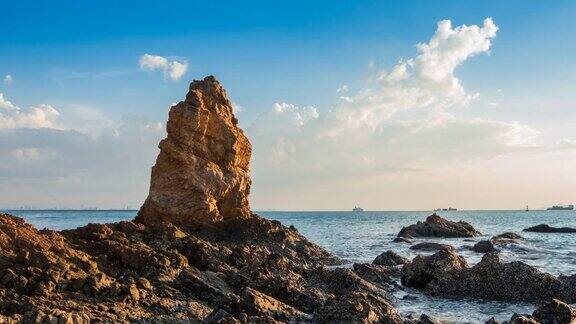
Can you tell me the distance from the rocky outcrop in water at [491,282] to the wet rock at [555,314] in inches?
244

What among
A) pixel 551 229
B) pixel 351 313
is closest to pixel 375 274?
pixel 351 313

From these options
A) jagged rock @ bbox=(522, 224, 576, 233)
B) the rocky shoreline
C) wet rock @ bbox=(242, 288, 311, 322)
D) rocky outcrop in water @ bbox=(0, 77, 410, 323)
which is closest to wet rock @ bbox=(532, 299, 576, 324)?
the rocky shoreline

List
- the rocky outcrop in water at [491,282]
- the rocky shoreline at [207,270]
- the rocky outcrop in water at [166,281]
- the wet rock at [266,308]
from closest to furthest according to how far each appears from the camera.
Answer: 1. the rocky outcrop in water at [166,281]
2. the rocky shoreline at [207,270]
3. the wet rock at [266,308]
4. the rocky outcrop in water at [491,282]

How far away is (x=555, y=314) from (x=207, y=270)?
12.8 metres

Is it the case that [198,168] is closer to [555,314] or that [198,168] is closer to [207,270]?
[207,270]

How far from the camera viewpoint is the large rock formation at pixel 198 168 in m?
38.4

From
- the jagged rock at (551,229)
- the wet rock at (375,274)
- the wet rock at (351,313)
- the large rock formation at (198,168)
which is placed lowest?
the wet rock at (375,274)

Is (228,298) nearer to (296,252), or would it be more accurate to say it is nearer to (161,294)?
(161,294)

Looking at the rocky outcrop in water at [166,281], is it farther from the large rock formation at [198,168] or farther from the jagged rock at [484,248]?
the jagged rock at [484,248]

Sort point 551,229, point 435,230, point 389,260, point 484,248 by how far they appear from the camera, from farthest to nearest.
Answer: point 551,229, point 435,230, point 484,248, point 389,260

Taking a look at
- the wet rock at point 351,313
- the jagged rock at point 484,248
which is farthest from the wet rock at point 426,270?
the jagged rock at point 484,248

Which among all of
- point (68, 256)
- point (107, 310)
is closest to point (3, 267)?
point (68, 256)

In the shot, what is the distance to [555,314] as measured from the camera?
1529 centimetres

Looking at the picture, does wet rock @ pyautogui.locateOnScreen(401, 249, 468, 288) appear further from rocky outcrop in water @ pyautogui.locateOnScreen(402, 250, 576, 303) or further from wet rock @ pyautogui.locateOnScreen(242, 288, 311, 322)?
wet rock @ pyautogui.locateOnScreen(242, 288, 311, 322)
